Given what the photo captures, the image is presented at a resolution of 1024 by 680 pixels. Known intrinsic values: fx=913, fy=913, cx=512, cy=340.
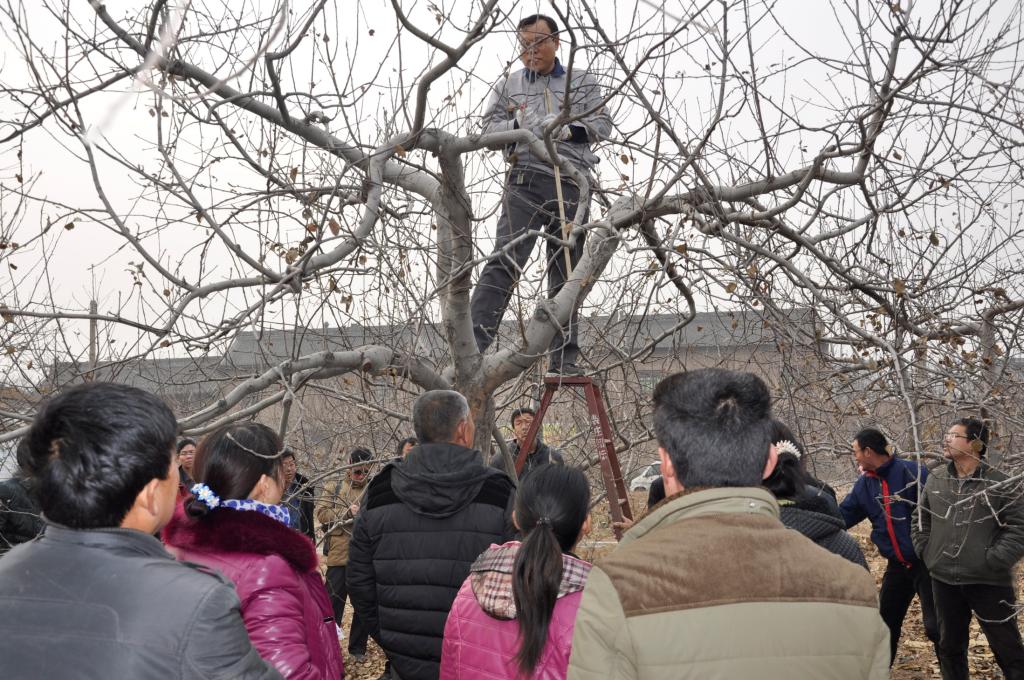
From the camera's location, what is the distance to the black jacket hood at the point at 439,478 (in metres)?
3.28

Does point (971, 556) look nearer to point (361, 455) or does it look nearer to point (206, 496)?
point (361, 455)

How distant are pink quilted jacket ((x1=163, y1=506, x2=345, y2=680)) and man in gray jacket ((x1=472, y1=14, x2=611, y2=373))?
2430mm

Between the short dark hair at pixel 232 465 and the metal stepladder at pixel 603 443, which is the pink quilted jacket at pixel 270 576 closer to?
the short dark hair at pixel 232 465

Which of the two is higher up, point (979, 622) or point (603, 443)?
point (603, 443)

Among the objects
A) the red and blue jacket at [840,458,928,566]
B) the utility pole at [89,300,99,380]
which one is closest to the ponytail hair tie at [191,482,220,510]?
the utility pole at [89,300,99,380]

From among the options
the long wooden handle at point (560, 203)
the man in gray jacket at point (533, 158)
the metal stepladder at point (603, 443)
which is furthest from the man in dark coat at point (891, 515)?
the long wooden handle at point (560, 203)

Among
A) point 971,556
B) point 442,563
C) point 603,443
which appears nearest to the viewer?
point 442,563

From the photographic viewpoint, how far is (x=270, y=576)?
2344mm

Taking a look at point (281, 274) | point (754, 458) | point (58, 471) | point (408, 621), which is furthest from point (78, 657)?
point (281, 274)

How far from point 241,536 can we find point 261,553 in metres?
0.07

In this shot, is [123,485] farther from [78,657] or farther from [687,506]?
[687,506]

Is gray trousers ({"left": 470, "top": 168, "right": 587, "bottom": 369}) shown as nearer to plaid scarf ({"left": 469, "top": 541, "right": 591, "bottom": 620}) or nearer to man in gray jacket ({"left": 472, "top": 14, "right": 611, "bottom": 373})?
man in gray jacket ({"left": 472, "top": 14, "right": 611, "bottom": 373})

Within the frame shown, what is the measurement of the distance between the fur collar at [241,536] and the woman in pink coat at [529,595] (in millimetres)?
494

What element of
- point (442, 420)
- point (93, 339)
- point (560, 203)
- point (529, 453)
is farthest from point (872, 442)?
point (93, 339)
